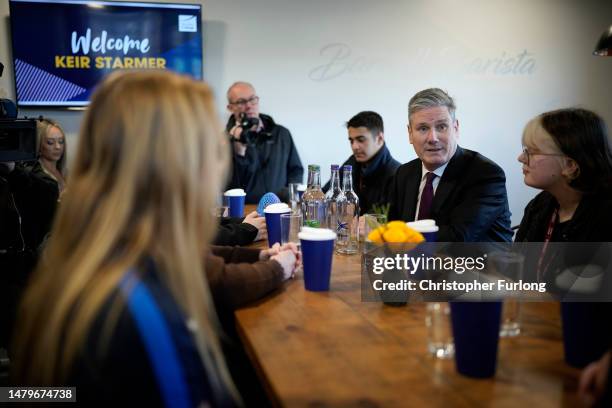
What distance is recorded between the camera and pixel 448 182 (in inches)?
86.4

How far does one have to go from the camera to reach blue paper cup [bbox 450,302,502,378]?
0.93m

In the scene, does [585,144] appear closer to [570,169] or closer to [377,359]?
[570,169]

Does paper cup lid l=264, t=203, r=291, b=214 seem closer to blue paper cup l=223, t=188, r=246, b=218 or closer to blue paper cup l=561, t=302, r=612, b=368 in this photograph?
blue paper cup l=223, t=188, r=246, b=218

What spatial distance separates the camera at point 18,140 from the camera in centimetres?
255

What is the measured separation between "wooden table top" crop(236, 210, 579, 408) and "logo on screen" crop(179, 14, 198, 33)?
3.02m

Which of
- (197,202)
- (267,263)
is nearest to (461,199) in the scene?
(267,263)

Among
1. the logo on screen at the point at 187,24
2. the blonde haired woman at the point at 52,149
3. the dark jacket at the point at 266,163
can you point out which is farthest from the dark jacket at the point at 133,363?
the logo on screen at the point at 187,24

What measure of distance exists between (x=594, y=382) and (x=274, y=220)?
118cm

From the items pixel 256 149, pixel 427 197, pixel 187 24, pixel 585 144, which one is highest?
pixel 187 24

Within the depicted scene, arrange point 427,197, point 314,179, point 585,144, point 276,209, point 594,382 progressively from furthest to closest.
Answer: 1. point 427,197
2. point 314,179
3. point 276,209
4. point 585,144
5. point 594,382

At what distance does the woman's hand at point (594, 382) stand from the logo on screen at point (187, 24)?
11.9 ft

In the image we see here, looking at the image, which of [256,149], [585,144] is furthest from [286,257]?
[256,149]

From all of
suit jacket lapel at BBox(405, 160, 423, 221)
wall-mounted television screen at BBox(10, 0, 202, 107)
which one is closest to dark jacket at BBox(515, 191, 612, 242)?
suit jacket lapel at BBox(405, 160, 423, 221)

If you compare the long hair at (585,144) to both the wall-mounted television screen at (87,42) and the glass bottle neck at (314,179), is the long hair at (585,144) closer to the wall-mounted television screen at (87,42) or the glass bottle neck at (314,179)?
the glass bottle neck at (314,179)
